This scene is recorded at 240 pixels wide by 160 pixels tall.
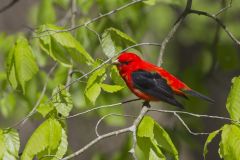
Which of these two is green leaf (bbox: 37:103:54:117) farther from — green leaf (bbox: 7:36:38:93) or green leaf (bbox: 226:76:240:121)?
green leaf (bbox: 226:76:240:121)

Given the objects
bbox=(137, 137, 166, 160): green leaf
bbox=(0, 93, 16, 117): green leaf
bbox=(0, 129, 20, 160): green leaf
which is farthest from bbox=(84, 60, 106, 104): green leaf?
bbox=(0, 93, 16, 117): green leaf

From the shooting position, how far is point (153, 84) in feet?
16.5

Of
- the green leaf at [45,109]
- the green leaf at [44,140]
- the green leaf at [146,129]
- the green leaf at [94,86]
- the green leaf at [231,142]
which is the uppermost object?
the green leaf at [94,86]

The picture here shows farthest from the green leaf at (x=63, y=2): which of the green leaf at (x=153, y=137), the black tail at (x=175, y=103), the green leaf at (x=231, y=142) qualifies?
the green leaf at (x=231, y=142)

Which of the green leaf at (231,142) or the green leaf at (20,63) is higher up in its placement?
the green leaf at (20,63)

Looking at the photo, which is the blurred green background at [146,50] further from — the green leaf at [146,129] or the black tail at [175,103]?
the green leaf at [146,129]

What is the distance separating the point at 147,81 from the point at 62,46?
756 millimetres

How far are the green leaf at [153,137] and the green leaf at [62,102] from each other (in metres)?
0.52

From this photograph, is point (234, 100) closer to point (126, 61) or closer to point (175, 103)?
point (175, 103)

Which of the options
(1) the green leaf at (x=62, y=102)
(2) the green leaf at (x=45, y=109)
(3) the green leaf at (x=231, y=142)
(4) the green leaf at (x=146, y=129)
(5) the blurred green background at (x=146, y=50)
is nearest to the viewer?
(3) the green leaf at (x=231, y=142)

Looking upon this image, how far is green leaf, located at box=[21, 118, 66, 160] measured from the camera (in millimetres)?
4004

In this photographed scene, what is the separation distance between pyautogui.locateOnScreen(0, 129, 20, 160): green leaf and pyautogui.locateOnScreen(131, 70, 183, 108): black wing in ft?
3.98

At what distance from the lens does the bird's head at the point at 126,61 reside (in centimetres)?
498

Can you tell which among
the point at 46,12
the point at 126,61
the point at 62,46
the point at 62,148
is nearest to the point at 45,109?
the point at 62,148
